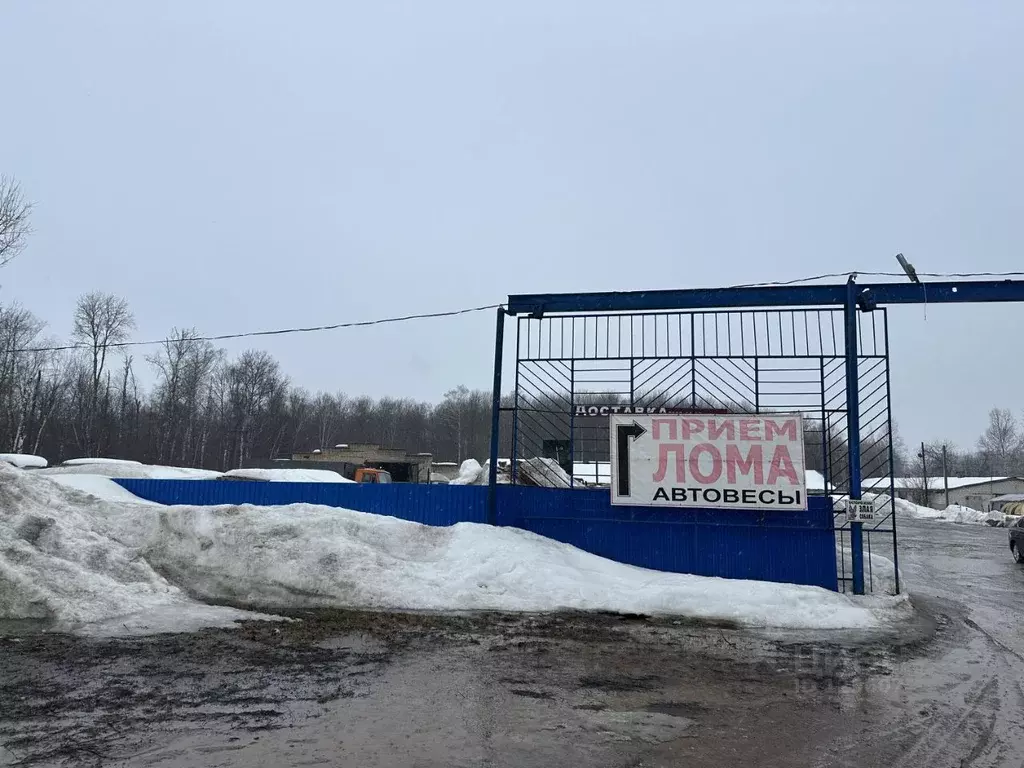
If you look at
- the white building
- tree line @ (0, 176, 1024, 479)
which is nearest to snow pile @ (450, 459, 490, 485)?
tree line @ (0, 176, 1024, 479)

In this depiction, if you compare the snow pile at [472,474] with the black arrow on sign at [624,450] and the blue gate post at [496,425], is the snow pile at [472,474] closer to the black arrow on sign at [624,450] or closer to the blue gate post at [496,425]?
the blue gate post at [496,425]

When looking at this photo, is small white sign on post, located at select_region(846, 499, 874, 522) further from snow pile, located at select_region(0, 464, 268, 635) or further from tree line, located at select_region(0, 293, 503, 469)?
tree line, located at select_region(0, 293, 503, 469)

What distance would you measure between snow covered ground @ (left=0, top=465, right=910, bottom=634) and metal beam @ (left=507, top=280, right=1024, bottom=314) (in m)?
4.62

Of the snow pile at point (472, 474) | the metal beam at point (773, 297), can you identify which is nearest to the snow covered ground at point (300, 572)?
the metal beam at point (773, 297)

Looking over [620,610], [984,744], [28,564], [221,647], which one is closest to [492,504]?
[620,610]

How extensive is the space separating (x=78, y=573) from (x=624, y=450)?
8991 mm

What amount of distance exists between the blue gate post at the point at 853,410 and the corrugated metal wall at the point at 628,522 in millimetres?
407

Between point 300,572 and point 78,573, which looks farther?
point 300,572

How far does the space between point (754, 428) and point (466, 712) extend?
853cm

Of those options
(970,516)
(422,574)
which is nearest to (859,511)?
(422,574)

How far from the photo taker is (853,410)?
12609 mm

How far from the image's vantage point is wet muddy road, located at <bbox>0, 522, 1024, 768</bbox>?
5.12 meters

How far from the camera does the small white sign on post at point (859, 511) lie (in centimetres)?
1191

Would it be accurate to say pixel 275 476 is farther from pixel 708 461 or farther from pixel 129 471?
pixel 708 461
